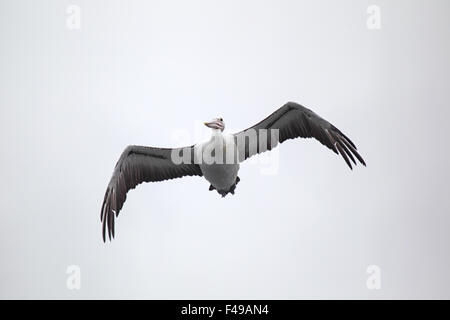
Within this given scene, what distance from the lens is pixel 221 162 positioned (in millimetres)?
16047

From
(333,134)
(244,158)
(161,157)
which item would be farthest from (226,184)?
(333,134)

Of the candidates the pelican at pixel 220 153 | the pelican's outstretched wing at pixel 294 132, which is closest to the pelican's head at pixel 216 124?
the pelican at pixel 220 153

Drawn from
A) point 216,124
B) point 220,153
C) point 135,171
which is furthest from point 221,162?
point 135,171

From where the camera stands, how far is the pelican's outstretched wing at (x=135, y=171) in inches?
671

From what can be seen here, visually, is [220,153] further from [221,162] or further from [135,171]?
[135,171]

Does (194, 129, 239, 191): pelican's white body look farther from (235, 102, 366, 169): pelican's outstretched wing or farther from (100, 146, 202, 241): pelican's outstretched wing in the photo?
(100, 146, 202, 241): pelican's outstretched wing

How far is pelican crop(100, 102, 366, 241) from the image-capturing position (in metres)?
15.9

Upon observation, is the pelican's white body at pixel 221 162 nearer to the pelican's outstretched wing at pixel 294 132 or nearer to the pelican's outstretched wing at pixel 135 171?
the pelican's outstretched wing at pixel 294 132

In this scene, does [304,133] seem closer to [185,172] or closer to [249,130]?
[249,130]

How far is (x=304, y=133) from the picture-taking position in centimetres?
1658

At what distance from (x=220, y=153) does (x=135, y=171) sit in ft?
9.94

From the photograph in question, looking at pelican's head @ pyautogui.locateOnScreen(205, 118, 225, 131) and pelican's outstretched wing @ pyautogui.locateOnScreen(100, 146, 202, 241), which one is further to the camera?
pelican's outstretched wing @ pyautogui.locateOnScreen(100, 146, 202, 241)

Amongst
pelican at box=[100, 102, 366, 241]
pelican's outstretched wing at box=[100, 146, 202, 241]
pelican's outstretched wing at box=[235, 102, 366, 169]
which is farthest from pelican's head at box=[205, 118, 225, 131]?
pelican's outstretched wing at box=[100, 146, 202, 241]

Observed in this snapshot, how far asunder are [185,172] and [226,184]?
1.76 metres
